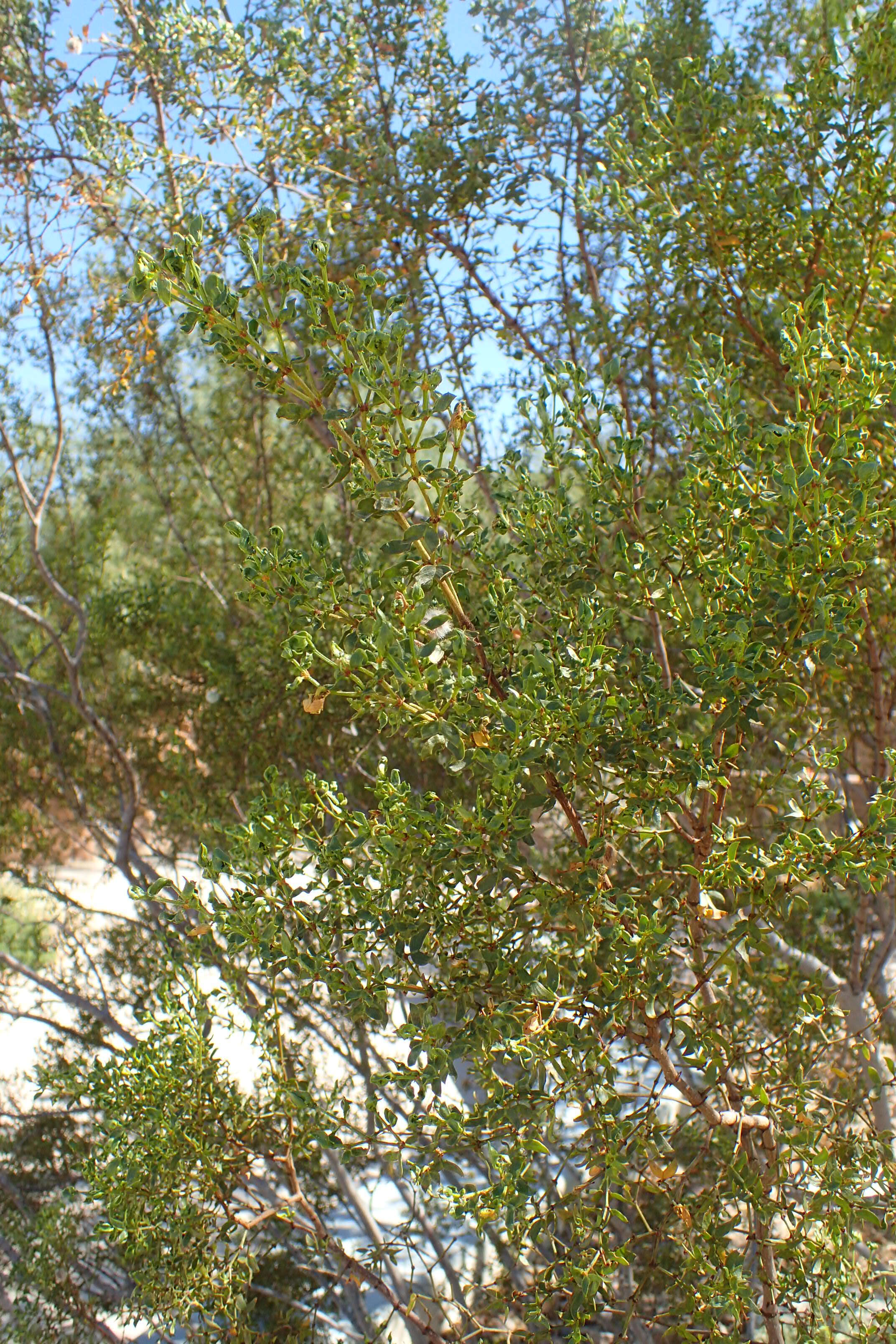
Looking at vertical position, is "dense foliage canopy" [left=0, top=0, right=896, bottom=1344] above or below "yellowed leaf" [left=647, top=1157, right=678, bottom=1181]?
above

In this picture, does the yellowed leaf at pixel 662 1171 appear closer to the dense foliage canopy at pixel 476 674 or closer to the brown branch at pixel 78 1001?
the dense foliage canopy at pixel 476 674

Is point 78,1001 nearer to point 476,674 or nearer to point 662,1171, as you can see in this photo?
point 662,1171

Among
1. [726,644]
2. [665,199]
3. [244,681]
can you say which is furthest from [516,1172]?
[244,681]

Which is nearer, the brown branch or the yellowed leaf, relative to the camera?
the yellowed leaf

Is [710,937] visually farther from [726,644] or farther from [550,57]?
[550,57]

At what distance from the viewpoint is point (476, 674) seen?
199cm

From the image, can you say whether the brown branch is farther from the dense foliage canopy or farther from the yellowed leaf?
the yellowed leaf

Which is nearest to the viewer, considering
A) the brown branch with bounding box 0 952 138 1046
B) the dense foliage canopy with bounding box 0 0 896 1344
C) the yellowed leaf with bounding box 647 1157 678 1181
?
the dense foliage canopy with bounding box 0 0 896 1344

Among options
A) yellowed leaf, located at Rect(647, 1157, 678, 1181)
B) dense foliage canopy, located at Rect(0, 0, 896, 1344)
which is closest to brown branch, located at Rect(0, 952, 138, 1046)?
dense foliage canopy, located at Rect(0, 0, 896, 1344)

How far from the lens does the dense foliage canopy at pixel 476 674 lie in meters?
1.89

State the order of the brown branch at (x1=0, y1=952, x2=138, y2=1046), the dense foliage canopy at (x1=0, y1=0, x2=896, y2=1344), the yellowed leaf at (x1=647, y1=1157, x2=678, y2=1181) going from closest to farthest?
the dense foliage canopy at (x1=0, y1=0, x2=896, y2=1344) < the yellowed leaf at (x1=647, y1=1157, x2=678, y2=1181) < the brown branch at (x1=0, y1=952, x2=138, y2=1046)

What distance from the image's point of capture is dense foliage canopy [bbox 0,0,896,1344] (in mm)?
1889

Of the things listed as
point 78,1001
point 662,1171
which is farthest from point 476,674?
point 78,1001

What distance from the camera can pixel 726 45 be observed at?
3678mm
